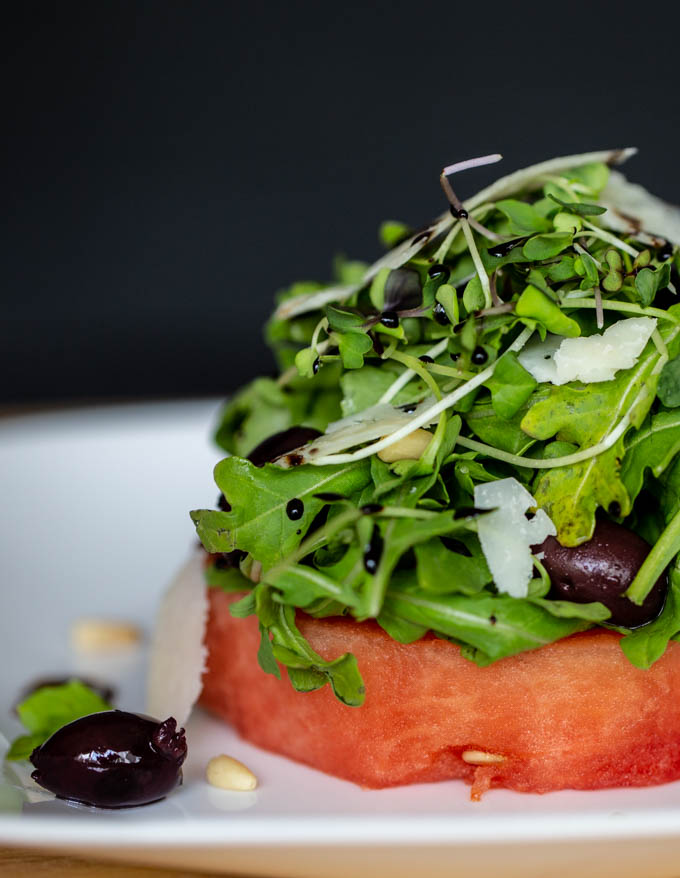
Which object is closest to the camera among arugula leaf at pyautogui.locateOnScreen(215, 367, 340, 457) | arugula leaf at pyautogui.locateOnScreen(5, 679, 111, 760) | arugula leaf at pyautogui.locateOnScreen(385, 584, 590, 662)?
arugula leaf at pyautogui.locateOnScreen(385, 584, 590, 662)

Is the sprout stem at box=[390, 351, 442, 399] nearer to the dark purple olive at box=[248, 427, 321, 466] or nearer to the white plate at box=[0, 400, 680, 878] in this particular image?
the dark purple olive at box=[248, 427, 321, 466]

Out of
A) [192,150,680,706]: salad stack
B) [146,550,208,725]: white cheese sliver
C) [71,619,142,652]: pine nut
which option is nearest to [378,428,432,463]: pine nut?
[192,150,680,706]: salad stack

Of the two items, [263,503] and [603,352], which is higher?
[603,352]

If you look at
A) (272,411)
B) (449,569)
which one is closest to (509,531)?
(449,569)

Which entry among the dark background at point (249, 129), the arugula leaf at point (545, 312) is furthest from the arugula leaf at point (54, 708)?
the dark background at point (249, 129)

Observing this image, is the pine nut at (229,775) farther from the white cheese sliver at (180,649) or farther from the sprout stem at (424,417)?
the sprout stem at (424,417)

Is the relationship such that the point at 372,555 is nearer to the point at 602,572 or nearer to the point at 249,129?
the point at 602,572
